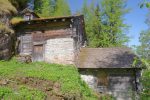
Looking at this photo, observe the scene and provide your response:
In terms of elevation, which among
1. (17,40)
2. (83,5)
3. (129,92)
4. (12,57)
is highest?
(83,5)

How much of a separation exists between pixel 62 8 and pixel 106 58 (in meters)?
17.4

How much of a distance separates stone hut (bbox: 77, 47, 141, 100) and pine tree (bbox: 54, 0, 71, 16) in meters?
16.7

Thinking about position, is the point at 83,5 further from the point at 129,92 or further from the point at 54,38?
the point at 129,92

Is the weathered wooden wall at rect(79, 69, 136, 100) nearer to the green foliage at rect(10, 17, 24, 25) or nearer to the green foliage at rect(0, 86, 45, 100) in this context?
the green foliage at rect(10, 17, 24, 25)

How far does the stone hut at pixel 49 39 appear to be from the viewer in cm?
2094

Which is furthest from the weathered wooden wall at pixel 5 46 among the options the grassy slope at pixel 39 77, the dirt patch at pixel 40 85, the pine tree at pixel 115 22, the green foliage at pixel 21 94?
the pine tree at pixel 115 22

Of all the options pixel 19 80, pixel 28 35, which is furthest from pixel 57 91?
pixel 28 35

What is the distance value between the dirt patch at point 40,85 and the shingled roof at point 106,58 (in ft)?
20.2

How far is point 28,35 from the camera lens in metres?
22.6

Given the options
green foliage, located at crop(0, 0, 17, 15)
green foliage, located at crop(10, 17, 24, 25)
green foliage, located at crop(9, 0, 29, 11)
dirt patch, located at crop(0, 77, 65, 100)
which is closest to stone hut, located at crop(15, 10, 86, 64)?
green foliage, located at crop(10, 17, 24, 25)

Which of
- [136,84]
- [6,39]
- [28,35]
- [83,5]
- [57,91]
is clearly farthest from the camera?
[83,5]

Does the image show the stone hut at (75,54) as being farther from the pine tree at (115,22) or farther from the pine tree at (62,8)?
the pine tree at (62,8)

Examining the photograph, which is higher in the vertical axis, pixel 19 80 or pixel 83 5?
pixel 83 5

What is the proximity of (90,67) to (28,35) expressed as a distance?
6.53 meters
